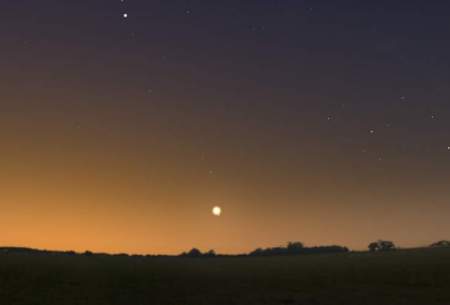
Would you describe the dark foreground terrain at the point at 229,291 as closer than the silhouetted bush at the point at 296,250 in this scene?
Yes

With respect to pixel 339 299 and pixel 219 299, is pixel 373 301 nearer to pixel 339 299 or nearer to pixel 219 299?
pixel 339 299

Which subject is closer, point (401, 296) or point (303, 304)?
point (303, 304)

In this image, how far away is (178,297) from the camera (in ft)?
108

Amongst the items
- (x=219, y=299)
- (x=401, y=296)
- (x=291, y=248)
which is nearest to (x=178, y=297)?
(x=219, y=299)

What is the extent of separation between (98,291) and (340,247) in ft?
430

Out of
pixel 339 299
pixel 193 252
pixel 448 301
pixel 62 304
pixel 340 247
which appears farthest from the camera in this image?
pixel 340 247

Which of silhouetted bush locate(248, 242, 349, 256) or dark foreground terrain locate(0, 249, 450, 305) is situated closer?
dark foreground terrain locate(0, 249, 450, 305)

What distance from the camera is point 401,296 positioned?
33750mm

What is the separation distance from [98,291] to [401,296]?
18786 mm

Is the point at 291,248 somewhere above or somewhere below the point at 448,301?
above

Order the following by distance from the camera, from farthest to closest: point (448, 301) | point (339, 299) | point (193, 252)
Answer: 1. point (193, 252)
2. point (339, 299)
3. point (448, 301)

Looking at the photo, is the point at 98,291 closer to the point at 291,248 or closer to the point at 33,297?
→ the point at 33,297

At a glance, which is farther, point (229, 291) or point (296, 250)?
point (296, 250)

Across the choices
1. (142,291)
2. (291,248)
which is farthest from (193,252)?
(142,291)
